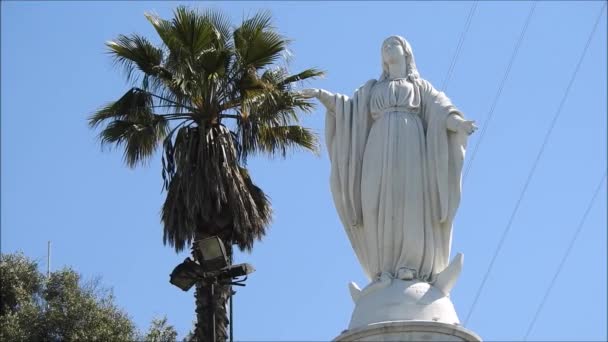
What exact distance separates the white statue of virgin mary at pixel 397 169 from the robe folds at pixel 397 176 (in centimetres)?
1

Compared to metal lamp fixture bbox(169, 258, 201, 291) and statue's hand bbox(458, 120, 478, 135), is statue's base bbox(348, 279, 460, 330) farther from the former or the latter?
metal lamp fixture bbox(169, 258, 201, 291)

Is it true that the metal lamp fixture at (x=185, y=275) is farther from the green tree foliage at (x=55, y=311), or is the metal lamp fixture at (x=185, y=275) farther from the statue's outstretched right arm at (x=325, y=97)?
the green tree foliage at (x=55, y=311)

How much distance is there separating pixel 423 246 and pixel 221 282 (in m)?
3.14

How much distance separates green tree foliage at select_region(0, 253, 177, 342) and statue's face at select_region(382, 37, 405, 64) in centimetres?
1105

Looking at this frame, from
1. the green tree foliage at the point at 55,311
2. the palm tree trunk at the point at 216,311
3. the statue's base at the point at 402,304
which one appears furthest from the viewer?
the green tree foliage at the point at 55,311

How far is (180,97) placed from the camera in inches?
924

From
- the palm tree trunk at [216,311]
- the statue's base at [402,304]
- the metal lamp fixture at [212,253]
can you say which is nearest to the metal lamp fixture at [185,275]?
the metal lamp fixture at [212,253]

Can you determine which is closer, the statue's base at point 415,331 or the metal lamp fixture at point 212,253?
the statue's base at point 415,331

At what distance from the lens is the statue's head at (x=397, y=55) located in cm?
1764

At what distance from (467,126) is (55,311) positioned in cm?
1229

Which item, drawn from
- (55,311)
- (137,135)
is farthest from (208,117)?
(55,311)

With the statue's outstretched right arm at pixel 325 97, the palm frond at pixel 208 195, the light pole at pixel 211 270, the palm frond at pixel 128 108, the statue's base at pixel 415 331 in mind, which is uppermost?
the palm frond at pixel 128 108

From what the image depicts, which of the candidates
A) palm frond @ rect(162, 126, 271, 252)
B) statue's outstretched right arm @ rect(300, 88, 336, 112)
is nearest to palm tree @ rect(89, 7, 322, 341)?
palm frond @ rect(162, 126, 271, 252)

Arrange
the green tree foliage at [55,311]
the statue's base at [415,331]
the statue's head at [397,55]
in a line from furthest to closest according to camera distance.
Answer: the green tree foliage at [55,311] → the statue's head at [397,55] → the statue's base at [415,331]
